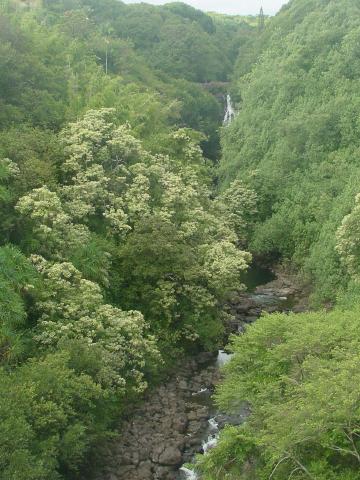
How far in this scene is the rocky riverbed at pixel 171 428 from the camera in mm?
22344

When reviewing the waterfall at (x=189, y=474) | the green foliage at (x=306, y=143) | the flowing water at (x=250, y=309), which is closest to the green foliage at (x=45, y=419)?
the waterfall at (x=189, y=474)

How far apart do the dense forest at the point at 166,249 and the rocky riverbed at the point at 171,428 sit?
880 millimetres

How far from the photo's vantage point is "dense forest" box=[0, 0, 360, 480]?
1827 cm

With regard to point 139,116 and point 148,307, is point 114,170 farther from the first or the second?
point 139,116

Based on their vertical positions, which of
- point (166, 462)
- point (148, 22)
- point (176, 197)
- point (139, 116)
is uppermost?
point (148, 22)

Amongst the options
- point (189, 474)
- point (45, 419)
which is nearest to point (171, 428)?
point (189, 474)

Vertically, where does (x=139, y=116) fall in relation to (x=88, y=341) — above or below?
above

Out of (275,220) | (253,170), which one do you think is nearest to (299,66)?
(253,170)

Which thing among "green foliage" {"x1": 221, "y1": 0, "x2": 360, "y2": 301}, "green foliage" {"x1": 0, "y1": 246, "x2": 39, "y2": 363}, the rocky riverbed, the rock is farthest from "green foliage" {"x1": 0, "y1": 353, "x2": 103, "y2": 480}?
"green foliage" {"x1": 221, "y1": 0, "x2": 360, "y2": 301}

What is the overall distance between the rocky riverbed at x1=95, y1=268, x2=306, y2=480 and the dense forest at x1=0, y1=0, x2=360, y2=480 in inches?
34.6

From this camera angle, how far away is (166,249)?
96.9 ft

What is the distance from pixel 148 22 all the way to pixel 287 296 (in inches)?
2642

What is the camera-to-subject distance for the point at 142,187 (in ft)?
110

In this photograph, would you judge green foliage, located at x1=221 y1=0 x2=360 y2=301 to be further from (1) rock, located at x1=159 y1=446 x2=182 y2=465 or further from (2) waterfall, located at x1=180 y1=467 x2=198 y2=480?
(2) waterfall, located at x1=180 y1=467 x2=198 y2=480
